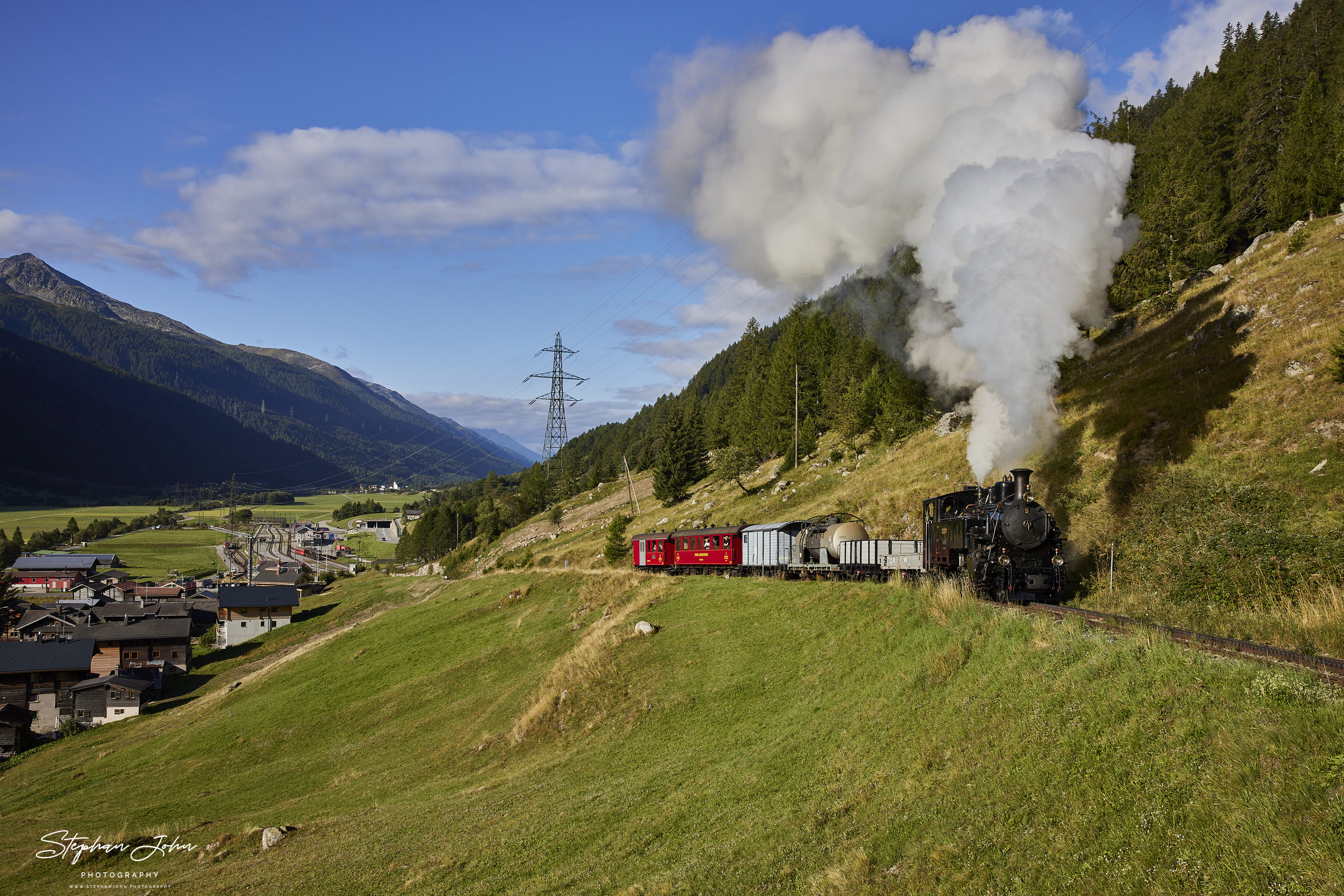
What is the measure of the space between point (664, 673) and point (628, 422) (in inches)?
6514

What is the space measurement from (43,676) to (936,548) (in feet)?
257

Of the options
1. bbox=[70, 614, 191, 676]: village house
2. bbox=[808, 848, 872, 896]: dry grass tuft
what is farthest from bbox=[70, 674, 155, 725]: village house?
bbox=[808, 848, 872, 896]: dry grass tuft

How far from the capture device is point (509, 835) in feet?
48.4

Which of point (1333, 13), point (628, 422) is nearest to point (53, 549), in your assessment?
point (628, 422)

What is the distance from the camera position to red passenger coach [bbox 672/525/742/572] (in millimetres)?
43594

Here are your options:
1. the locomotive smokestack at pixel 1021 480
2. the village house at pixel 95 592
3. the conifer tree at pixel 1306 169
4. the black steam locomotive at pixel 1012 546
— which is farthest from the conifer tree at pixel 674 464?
the village house at pixel 95 592

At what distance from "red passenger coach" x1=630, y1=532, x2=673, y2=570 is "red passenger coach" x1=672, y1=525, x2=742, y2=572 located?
2.13 feet

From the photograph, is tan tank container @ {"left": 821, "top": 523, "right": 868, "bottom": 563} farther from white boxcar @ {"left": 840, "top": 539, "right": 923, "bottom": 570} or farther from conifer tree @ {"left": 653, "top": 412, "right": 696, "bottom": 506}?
conifer tree @ {"left": 653, "top": 412, "right": 696, "bottom": 506}

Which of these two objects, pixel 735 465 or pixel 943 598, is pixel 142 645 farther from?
pixel 943 598

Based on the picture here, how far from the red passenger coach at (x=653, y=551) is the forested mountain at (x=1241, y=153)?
36.6 m

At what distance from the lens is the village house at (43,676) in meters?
60.0

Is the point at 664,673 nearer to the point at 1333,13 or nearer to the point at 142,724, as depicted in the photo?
the point at 142,724

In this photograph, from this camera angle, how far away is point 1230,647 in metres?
12.2

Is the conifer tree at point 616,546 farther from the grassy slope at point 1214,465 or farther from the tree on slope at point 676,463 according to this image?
the tree on slope at point 676,463
